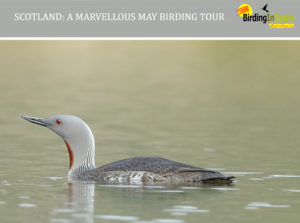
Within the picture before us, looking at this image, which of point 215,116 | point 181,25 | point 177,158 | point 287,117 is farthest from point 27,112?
point 181,25

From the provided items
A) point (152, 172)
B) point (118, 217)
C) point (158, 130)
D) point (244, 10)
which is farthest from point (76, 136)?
point (244, 10)

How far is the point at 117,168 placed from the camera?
11.9m

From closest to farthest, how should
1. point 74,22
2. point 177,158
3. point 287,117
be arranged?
1. point 177,158
2. point 287,117
3. point 74,22

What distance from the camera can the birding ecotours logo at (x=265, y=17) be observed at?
27.8 meters

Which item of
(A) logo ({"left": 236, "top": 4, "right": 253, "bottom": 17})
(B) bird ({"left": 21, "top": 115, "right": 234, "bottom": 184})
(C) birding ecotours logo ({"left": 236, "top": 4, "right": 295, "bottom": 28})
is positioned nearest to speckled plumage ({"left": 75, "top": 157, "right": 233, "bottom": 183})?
(B) bird ({"left": 21, "top": 115, "right": 234, "bottom": 184})

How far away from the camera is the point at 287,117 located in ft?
66.4

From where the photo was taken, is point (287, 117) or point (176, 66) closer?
point (287, 117)

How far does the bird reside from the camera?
38.0ft

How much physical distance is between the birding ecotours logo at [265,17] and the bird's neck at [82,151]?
14.7 meters

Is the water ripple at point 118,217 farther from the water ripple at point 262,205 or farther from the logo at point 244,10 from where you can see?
the logo at point 244,10

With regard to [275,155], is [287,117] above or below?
above

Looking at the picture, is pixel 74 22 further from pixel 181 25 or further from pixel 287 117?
pixel 287 117

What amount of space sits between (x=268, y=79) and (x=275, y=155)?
17194 millimetres

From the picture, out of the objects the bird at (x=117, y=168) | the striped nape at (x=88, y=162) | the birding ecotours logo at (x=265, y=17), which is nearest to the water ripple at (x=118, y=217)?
the bird at (x=117, y=168)
